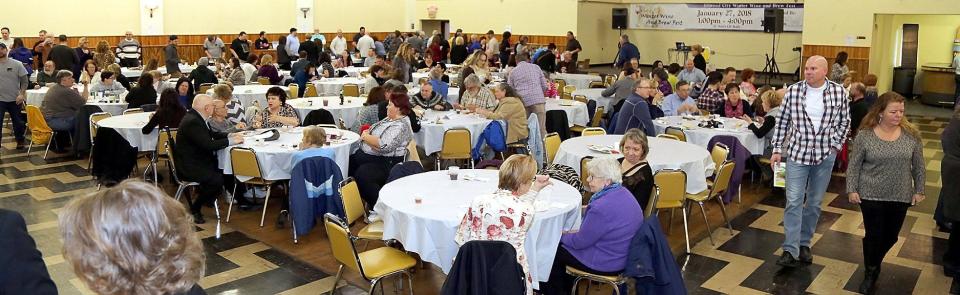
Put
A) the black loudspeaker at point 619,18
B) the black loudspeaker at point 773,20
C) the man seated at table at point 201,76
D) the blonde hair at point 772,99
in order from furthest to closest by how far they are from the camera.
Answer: the black loudspeaker at point 619,18
the black loudspeaker at point 773,20
the man seated at table at point 201,76
the blonde hair at point 772,99

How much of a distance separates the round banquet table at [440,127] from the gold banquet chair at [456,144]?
19cm

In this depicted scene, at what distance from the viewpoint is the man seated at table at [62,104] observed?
30.6 ft

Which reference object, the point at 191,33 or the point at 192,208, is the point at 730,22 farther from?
the point at 192,208

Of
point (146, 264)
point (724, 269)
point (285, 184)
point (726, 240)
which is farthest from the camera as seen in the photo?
point (285, 184)

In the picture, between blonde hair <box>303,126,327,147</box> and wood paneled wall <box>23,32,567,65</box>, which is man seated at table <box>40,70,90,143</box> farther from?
wood paneled wall <box>23,32,567,65</box>

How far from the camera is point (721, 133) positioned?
25.9 feet

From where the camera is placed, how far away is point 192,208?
6.96m

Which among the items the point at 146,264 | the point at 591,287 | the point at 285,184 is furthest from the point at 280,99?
the point at 146,264

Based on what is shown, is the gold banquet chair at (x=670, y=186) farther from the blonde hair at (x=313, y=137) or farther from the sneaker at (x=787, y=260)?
the blonde hair at (x=313, y=137)

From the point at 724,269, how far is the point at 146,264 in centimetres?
474

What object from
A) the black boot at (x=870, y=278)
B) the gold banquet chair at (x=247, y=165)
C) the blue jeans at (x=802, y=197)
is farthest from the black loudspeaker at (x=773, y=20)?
the gold banquet chair at (x=247, y=165)

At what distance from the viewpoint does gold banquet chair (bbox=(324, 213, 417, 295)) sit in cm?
421

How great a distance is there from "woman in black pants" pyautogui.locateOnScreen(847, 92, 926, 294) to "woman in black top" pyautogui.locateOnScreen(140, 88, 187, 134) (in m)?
5.74

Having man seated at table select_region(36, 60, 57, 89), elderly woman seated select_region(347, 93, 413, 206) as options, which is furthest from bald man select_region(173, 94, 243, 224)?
man seated at table select_region(36, 60, 57, 89)
